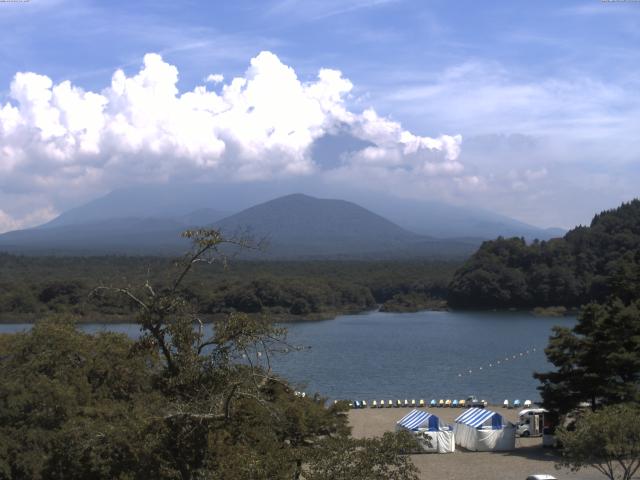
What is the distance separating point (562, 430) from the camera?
12852 millimetres

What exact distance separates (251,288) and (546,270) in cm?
2237

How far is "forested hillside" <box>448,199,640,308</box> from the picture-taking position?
208 ft

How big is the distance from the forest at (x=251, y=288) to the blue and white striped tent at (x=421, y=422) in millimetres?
23103

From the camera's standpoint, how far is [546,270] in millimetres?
64500

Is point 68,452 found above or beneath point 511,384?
above

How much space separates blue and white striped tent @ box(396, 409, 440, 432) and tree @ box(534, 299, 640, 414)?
2277 mm

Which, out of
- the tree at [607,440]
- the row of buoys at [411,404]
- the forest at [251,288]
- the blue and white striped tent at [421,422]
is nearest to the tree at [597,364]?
the blue and white striped tent at [421,422]

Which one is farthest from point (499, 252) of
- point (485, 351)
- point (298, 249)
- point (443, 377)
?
point (298, 249)

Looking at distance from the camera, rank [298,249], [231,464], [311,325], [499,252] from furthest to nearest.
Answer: [298,249]
[499,252]
[311,325]
[231,464]

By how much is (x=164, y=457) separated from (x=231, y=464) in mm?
819

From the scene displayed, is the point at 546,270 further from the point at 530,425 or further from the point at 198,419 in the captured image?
the point at 198,419

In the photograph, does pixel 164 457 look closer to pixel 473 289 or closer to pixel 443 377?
pixel 443 377

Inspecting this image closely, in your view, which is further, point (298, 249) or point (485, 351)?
point (298, 249)

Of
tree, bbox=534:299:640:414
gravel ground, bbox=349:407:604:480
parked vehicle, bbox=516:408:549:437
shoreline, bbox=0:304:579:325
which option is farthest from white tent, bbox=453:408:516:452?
shoreline, bbox=0:304:579:325
